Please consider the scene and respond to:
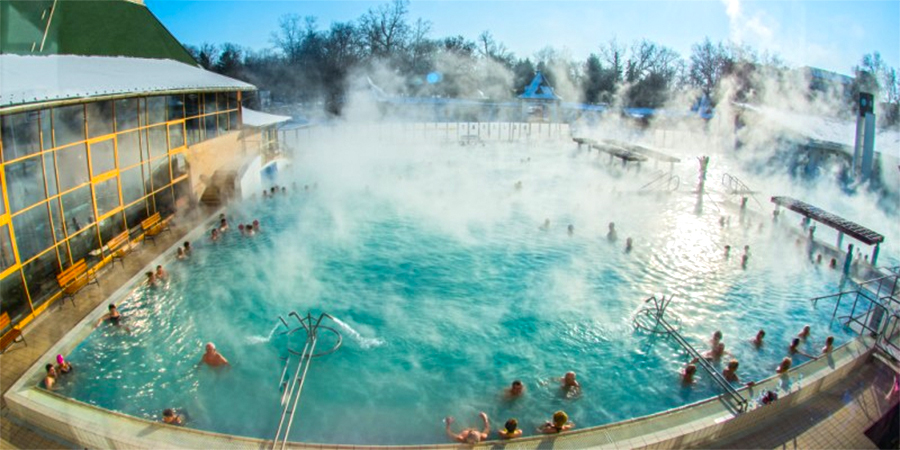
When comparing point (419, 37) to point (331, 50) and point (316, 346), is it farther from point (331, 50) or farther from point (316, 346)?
point (316, 346)

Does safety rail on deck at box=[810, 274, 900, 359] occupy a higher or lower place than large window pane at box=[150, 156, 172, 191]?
lower

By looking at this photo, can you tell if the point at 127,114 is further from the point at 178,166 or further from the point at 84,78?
the point at 178,166

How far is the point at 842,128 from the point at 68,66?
28.9m

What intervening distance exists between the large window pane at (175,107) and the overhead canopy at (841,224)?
1570cm

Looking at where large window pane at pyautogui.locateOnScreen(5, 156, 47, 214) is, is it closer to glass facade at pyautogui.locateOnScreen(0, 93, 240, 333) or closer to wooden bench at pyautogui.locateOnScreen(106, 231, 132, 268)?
glass facade at pyautogui.locateOnScreen(0, 93, 240, 333)

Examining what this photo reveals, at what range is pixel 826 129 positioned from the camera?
76.9ft

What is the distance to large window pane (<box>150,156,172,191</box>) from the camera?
1227 cm

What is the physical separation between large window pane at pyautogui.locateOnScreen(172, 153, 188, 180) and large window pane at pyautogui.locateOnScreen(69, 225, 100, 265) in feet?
11.8

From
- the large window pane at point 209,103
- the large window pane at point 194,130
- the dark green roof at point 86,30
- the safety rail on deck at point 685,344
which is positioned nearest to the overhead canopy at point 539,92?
the dark green roof at point 86,30

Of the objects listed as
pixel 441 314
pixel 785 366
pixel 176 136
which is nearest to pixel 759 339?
pixel 785 366

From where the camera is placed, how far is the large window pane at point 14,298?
7.49 m

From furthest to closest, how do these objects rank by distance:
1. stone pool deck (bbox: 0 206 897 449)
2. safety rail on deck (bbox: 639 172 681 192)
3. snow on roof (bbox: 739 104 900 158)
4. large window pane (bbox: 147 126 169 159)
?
1. snow on roof (bbox: 739 104 900 158)
2. safety rail on deck (bbox: 639 172 681 192)
3. large window pane (bbox: 147 126 169 159)
4. stone pool deck (bbox: 0 206 897 449)

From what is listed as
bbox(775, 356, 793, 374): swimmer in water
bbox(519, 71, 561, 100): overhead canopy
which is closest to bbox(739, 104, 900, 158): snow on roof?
bbox(519, 71, 561, 100): overhead canopy

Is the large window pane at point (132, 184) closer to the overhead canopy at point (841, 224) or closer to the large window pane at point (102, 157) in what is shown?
the large window pane at point (102, 157)
